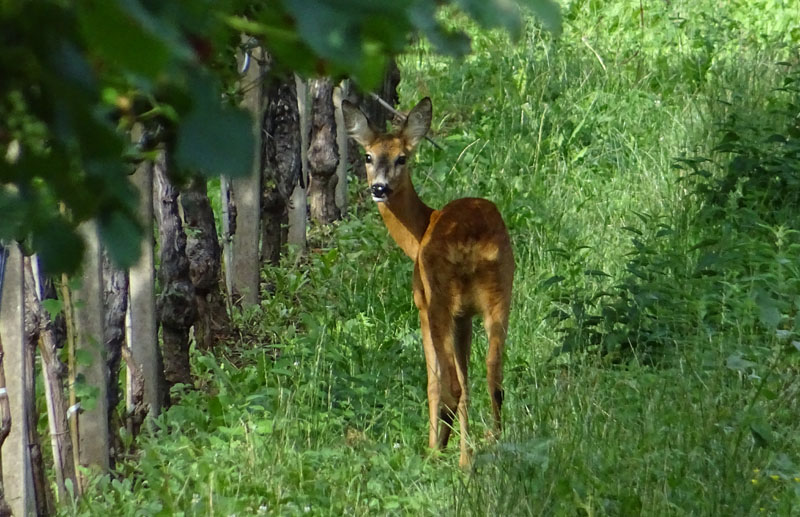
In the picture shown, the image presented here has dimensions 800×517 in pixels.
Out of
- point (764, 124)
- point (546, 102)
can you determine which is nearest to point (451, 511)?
point (764, 124)

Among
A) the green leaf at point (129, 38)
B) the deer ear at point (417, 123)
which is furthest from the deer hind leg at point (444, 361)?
the green leaf at point (129, 38)

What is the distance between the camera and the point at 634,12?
1377cm

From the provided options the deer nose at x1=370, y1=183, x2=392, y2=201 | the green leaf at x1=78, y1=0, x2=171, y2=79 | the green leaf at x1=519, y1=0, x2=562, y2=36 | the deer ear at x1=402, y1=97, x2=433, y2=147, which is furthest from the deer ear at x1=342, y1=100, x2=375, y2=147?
the green leaf at x1=78, y1=0, x2=171, y2=79

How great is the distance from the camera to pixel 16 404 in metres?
4.11

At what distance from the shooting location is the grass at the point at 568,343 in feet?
13.5

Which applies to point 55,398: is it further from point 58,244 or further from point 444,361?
point 58,244

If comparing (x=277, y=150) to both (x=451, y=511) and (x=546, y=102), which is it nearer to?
(x=546, y=102)

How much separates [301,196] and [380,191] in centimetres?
235

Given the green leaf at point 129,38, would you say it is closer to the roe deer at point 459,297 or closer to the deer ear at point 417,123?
the roe deer at point 459,297

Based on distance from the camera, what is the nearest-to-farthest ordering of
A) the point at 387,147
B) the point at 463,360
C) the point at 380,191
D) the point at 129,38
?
the point at 129,38, the point at 463,360, the point at 380,191, the point at 387,147

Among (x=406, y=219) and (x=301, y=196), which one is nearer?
(x=406, y=219)

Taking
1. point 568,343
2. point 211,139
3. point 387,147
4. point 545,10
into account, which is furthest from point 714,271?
point 211,139

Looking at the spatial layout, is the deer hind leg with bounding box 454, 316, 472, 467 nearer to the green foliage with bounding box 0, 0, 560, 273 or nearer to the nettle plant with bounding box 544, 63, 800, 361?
the nettle plant with bounding box 544, 63, 800, 361

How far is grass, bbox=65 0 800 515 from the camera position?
4129 mm
